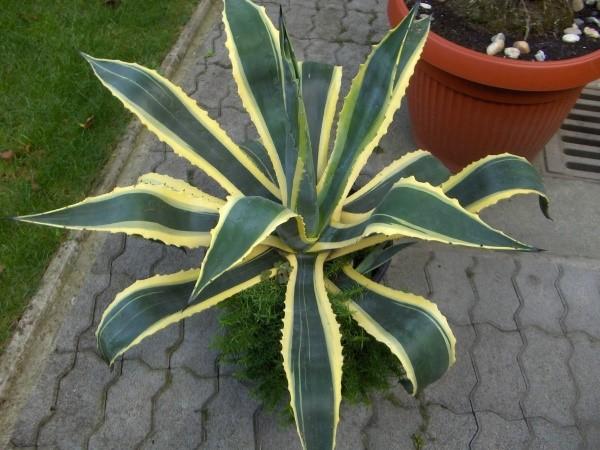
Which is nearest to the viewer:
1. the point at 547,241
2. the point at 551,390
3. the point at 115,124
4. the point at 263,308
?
the point at 263,308

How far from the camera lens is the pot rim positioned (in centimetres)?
172

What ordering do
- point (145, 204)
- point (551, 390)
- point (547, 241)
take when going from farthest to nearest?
point (547, 241), point (551, 390), point (145, 204)

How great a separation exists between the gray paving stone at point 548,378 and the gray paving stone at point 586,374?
0.08 ft

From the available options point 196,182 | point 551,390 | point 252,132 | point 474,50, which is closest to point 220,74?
point 252,132

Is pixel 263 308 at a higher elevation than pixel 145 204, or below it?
below

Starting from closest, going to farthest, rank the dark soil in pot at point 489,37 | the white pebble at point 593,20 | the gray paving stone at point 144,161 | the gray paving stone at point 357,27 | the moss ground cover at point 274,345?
the moss ground cover at point 274,345 < the dark soil in pot at point 489,37 < the white pebble at point 593,20 < the gray paving stone at point 144,161 < the gray paving stone at point 357,27

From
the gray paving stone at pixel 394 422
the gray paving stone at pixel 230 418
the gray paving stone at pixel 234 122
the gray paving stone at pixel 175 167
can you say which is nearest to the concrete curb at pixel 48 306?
the gray paving stone at pixel 175 167

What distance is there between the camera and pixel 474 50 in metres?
1.83

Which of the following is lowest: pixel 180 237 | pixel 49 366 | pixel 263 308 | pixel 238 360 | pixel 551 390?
pixel 49 366

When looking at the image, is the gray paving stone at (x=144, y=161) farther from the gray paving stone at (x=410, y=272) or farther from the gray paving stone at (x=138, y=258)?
the gray paving stone at (x=410, y=272)

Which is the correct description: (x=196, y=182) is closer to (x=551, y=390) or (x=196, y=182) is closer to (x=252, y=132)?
(x=252, y=132)

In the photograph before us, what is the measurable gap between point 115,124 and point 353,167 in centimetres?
151

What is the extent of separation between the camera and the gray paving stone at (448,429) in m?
1.64

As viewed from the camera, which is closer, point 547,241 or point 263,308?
point 263,308
